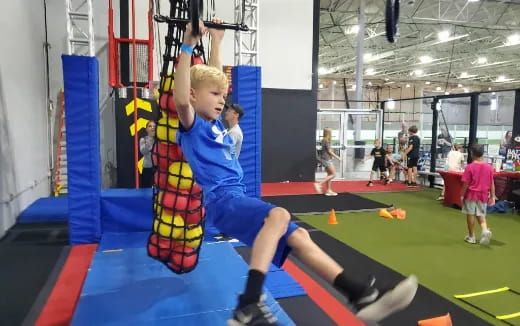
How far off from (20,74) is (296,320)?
5.53m

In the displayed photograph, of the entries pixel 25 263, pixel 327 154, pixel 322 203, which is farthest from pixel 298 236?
pixel 327 154

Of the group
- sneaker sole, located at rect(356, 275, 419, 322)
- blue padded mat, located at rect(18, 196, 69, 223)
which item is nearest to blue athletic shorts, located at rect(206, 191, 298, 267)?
sneaker sole, located at rect(356, 275, 419, 322)

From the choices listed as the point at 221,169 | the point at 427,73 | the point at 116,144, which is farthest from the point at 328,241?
the point at 427,73

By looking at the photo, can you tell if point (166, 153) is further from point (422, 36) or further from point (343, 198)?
point (422, 36)

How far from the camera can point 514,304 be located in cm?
323

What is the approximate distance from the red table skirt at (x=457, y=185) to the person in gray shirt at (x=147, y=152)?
5126mm

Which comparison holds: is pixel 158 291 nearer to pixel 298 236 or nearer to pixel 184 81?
pixel 298 236

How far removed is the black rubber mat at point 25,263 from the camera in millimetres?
3080

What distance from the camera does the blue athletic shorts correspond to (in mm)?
1916

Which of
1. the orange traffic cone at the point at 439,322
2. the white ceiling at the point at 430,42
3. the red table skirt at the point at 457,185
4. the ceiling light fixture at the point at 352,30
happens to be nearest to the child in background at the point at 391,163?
the red table skirt at the point at 457,185

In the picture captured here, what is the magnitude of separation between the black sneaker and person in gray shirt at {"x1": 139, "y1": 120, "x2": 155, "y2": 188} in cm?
432

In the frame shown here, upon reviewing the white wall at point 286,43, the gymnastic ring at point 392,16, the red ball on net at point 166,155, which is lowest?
the red ball on net at point 166,155

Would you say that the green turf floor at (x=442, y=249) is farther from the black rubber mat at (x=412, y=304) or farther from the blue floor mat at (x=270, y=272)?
the blue floor mat at (x=270, y=272)

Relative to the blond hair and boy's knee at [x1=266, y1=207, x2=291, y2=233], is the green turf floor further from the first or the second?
the blond hair
